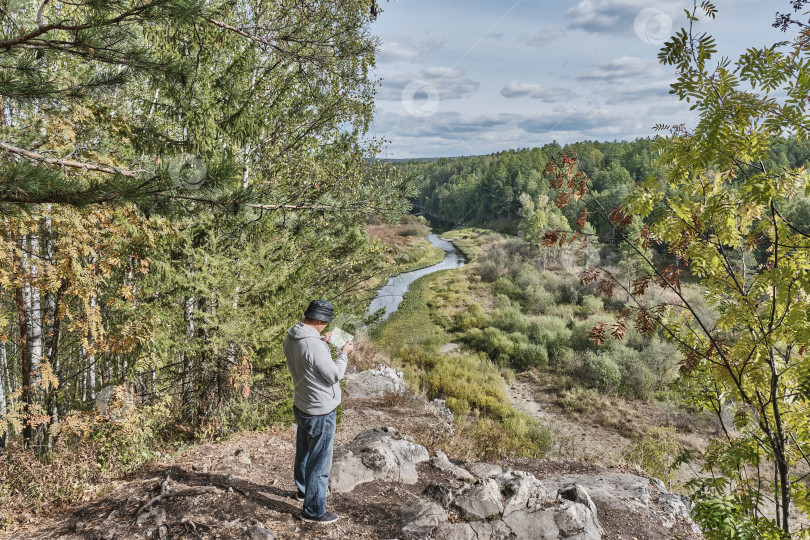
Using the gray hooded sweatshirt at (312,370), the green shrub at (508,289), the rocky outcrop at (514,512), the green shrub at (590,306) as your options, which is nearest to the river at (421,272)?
the green shrub at (508,289)

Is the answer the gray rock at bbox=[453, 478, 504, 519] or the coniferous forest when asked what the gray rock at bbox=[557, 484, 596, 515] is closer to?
the gray rock at bbox=[453, 478, 504, 519]

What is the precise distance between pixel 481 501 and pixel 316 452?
6.11ft

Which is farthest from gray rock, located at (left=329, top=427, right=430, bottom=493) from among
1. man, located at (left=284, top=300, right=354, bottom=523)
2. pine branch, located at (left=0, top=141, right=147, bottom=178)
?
pine branch, located at (left=0, top=141, right=147, bottom=178)

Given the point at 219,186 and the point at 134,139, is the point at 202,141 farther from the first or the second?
the point at 219,186

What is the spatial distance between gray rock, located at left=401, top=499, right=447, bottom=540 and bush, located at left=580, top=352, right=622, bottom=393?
59.4ft

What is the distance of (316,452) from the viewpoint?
3529mm

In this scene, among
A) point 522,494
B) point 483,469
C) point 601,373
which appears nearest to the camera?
point 522,494

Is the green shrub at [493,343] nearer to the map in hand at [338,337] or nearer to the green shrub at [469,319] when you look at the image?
the green shrub at [469,319]

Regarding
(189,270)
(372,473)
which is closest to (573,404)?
(372,473)

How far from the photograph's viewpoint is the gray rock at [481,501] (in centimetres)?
429

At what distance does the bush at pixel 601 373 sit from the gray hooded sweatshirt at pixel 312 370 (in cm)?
1945

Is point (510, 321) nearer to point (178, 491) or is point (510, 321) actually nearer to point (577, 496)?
point (577, 496)

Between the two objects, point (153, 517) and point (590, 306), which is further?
point (590, 306)

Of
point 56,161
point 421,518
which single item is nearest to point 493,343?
point 421,518
